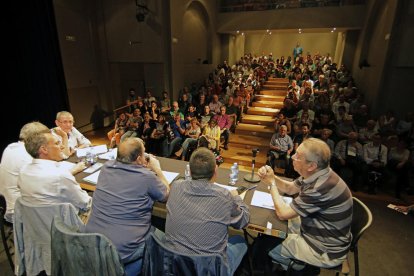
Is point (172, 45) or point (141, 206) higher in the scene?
point (172, 45)

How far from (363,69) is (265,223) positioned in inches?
313

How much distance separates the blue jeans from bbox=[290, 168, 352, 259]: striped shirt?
1.59 ft

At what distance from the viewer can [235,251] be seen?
176cm

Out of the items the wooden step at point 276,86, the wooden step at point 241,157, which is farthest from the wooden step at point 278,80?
the wooden step at point 241,157

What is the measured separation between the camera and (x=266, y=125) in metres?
6.38

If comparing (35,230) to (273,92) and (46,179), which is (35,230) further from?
A: (273,92)

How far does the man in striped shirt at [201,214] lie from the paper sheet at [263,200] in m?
0.39

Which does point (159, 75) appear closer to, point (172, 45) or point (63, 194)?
point (172, 45)

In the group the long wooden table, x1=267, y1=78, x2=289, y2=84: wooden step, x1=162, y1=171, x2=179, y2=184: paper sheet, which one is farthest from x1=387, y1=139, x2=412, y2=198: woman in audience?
x1=267, y1=78, x2=289, y2=84: wooden step

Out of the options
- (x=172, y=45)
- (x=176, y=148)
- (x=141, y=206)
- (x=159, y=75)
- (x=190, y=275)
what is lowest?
(x=176, y=148)

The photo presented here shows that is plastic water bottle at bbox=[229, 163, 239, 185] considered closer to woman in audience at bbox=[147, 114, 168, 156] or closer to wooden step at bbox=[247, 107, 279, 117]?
woman in audience at bbox=[147, 114, 168, 156]

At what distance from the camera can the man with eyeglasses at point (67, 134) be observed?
2875 mm

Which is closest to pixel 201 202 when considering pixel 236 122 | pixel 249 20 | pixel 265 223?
pixel 265 223

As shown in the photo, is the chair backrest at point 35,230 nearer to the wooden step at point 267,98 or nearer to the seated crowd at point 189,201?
the seated crowd at point 189,201
